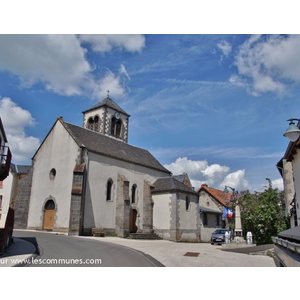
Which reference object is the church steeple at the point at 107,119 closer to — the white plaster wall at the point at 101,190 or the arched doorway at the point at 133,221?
the white plaster wall at the point at 101,190

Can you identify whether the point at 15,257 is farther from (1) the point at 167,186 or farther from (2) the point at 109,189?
(1) the point at 167,186

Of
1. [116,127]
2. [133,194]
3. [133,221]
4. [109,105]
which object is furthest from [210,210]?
[109,105]

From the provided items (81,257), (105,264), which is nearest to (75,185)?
(81,257)

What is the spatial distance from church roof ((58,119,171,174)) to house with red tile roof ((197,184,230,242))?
6.84 meters

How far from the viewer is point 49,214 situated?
22484mm

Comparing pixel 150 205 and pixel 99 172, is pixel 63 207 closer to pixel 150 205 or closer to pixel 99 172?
pixel 99 172

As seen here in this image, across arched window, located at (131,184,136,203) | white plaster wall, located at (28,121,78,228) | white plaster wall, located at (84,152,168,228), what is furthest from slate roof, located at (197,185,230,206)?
white plaster wall, located at (28,121,78,228)

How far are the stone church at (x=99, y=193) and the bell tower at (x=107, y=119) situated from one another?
6.70 m

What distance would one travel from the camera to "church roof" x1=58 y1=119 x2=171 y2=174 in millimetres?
23781

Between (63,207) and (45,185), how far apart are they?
332cm

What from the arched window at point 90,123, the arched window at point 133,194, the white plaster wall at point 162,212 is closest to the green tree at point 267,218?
the white plaster wall at point 162,212

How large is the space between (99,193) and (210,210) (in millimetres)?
15762

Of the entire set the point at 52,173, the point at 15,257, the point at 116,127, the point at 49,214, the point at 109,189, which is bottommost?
the point at 15,257

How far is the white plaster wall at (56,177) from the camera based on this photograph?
71.0ft
